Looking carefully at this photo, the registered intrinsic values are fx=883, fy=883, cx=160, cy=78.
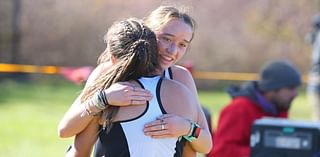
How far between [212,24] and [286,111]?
50.2 feet

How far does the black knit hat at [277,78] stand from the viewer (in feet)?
18.2

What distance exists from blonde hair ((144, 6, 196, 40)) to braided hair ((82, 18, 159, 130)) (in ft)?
Result: 0.60

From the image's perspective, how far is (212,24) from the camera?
2089 cm

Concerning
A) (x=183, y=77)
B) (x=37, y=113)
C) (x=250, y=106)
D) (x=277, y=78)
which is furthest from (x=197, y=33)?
(x=183, y=77)

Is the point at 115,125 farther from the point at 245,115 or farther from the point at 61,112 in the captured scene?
the point at 61,112

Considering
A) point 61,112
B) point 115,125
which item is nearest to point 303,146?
point 115,125

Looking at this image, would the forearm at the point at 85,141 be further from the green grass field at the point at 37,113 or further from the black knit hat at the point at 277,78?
the green grass field at the point at 37,113

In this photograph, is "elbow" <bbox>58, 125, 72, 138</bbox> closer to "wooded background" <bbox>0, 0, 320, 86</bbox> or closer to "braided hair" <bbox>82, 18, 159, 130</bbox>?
"braided hair" <bbox>82, 18, 159, 130</bbox>

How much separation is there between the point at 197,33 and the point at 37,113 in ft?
23.0

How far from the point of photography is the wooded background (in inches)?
778

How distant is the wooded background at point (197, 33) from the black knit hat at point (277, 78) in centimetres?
1331

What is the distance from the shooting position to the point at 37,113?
12883 mm

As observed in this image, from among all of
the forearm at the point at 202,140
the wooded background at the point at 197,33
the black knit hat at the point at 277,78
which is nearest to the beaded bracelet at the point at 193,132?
the forearm at the point at 202,140

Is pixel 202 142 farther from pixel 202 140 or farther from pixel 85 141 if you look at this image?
pixel 85 141
